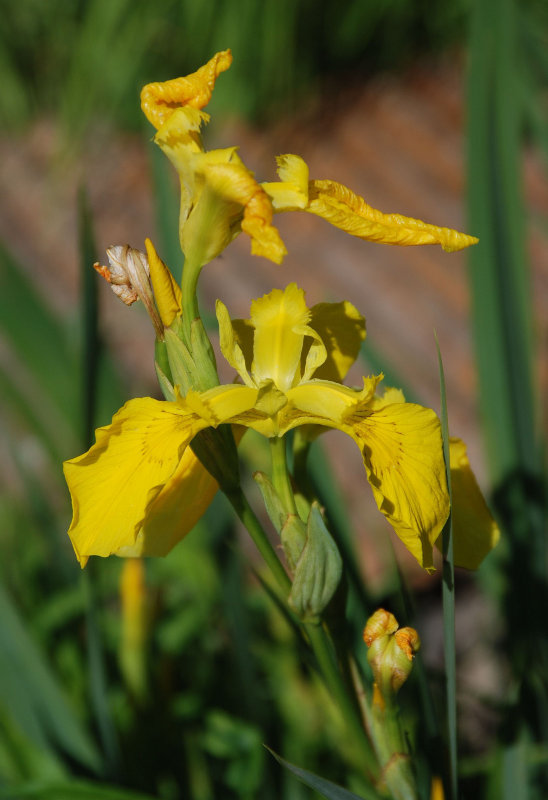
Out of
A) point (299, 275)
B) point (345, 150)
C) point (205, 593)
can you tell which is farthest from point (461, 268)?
point (205, 593)

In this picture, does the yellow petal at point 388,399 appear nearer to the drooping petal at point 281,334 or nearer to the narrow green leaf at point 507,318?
the drooping petal at point 281,334

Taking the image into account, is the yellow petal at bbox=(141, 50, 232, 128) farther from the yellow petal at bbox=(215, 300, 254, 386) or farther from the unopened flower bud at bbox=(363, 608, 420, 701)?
the unopened flower bud at bbox=(363, 608, 420, 701)

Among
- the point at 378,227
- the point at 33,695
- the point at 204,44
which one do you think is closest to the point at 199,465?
the point at 378,227

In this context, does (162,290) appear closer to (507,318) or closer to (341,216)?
(341,216)

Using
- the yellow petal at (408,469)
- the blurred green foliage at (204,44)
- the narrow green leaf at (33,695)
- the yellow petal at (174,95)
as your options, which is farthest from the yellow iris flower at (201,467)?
the blurred green foliage at (204,44)

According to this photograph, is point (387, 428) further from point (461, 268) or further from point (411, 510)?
point (461, 268)

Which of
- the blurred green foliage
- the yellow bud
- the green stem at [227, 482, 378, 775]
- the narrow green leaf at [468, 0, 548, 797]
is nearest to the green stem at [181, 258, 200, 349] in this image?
the green stem at [227, 482, 378, 775]
